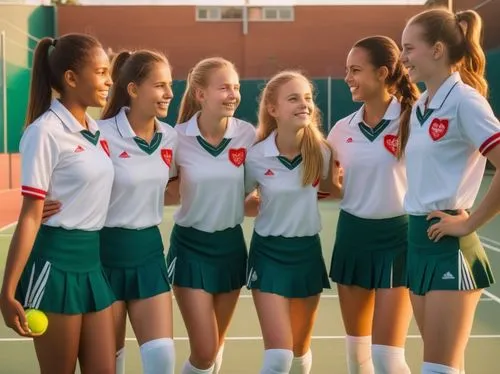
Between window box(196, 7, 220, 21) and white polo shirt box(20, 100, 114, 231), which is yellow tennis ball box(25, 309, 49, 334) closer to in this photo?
white polo shirt box(20, 100, 114, 231)

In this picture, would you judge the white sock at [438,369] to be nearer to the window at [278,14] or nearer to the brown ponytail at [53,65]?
the brown ponytail at [53,65]

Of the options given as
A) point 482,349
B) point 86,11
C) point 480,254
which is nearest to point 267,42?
point 86,11

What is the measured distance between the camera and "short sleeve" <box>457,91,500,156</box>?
10.6 feet

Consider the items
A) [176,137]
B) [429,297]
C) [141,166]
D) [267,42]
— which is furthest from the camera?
[267,42]

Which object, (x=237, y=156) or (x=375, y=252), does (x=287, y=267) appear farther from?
(x=237, y=156)

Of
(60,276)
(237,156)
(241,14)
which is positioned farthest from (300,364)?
(241,14)

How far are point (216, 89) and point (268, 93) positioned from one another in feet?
0.86

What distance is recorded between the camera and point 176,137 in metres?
4.26

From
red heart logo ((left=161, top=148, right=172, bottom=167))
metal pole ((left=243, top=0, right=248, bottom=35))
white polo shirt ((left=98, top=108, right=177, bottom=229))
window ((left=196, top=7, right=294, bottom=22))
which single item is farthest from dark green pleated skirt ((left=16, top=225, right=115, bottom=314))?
window ((left=196, top=7, right=294, bottom=22))

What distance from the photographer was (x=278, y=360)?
13.3ft

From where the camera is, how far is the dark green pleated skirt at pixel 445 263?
3.32 meters

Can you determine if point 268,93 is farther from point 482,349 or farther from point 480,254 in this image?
point 482,349

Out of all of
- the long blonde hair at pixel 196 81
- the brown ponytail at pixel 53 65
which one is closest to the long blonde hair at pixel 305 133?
the long blonde hair at pixel 196 81

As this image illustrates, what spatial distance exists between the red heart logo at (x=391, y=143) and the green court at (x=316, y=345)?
1651 millimetres
